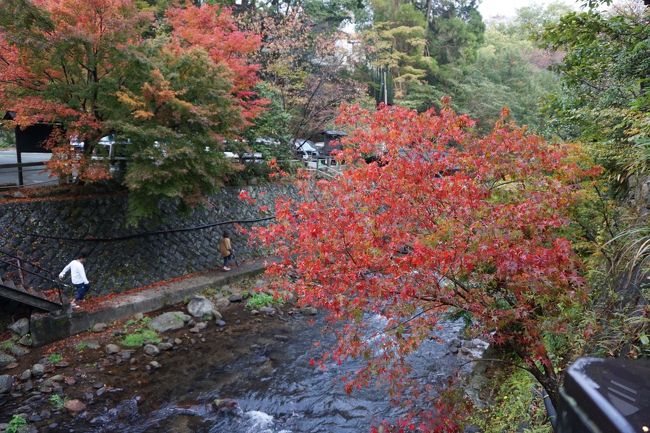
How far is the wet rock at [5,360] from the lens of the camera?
921 centimetres

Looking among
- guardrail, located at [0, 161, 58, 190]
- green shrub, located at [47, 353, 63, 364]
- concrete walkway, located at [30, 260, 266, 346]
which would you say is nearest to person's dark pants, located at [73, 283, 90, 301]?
concrete walkway, located at [30, 260, 266, 346]

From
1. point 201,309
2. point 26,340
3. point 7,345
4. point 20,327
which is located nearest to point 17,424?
point 7,345

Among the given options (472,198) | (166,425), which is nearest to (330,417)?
(166,425)

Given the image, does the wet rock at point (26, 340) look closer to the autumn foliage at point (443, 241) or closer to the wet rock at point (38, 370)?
the wet rock at point (38, 370)

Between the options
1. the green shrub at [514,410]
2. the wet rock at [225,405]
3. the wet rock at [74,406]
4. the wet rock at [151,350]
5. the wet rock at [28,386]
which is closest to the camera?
the green shrub at [514,410]

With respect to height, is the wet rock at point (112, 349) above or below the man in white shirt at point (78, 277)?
below

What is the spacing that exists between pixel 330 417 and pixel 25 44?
10.7 meters

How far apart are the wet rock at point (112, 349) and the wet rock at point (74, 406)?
6.20ft

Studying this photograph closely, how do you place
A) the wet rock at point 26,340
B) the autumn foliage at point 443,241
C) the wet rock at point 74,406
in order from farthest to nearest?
1. the wet rock at point 26,340
2. the wet rock at point 74,406
3. the autumn foliage at point 443,241

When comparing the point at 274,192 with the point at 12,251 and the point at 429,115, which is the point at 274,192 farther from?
the point at 429,115

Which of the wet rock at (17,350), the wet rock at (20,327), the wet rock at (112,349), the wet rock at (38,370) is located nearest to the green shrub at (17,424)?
the wet rock at (38,370)

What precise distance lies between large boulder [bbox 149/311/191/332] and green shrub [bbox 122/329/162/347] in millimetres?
286

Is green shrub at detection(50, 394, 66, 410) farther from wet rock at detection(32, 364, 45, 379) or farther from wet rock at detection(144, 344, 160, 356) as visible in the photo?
wet rock at detection(144, 344, 160, 356)

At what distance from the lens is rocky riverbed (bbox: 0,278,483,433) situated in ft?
25.7
